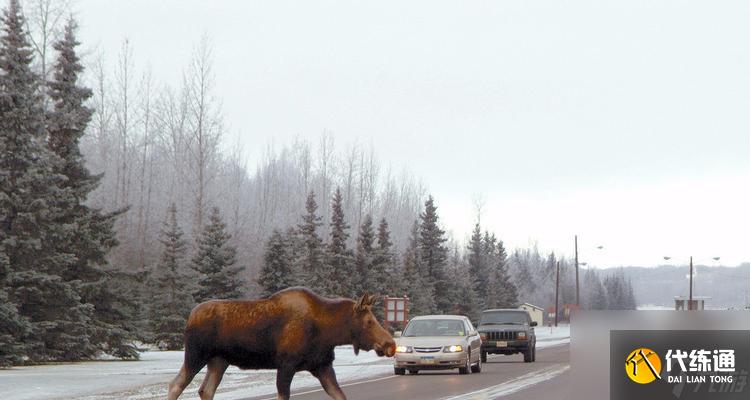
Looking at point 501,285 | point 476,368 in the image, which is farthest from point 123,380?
point 501,285

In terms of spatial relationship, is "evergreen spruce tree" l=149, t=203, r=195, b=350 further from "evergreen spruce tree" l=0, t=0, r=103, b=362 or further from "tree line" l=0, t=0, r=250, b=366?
"evergreen spruce tree" l=0, t=0, r=103, b=362

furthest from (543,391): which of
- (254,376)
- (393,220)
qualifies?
(393,220)

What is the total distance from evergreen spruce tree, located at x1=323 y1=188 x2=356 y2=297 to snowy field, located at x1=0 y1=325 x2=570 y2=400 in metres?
34.2

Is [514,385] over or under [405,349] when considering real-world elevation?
under

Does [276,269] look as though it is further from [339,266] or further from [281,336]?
[281,336]

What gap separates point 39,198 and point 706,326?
2970 centimetres

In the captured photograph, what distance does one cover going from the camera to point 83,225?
3662 cm

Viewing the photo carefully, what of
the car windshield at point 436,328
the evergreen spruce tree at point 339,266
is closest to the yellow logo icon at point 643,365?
the car windshield at point 436,328

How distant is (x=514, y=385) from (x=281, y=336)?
43.0 feet

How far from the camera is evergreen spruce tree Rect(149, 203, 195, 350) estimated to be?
1875 inches

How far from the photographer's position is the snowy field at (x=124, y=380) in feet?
75.4

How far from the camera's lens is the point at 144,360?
3941 cm

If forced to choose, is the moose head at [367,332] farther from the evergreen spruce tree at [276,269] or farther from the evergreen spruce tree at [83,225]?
the evergreen spruce tree at [276,269]

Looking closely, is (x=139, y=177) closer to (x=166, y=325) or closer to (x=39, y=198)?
(x=166, y=325)
